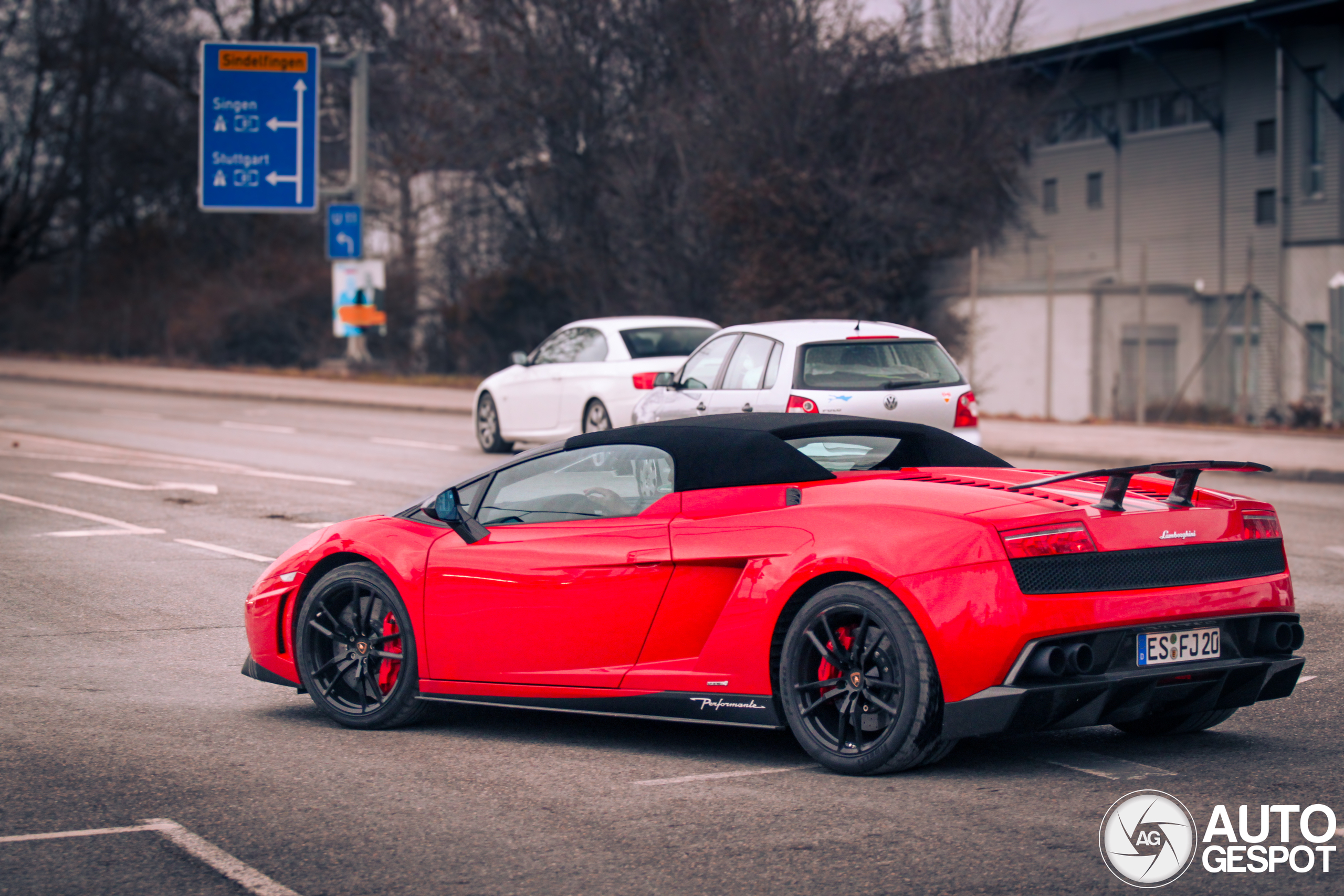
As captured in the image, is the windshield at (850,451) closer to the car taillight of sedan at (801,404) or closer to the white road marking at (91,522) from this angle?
the car taillight of sedan at (801,404)

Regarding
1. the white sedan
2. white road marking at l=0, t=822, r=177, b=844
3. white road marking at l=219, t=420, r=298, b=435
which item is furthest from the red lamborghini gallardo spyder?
white road marking at l=219, t=420, r=298, b=435

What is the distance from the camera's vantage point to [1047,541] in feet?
17.4

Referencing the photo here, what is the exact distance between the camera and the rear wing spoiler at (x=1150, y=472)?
5500 millimetres

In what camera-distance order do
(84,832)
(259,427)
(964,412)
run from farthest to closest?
1. (259,427)
2. (964,412)
3. (84,832)

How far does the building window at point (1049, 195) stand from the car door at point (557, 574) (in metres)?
36.7

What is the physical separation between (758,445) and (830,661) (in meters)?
0.93

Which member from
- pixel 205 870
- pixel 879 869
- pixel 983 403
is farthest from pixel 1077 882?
pixel 983 403

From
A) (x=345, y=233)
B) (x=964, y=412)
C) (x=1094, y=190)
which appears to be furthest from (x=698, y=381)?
(x=1094, y=190)

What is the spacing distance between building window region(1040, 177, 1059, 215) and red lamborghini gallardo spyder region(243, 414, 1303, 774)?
118 ft

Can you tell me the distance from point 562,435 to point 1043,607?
534 inches

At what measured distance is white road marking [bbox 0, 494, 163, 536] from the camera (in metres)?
12.5

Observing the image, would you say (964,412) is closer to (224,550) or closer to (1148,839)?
(224,550)

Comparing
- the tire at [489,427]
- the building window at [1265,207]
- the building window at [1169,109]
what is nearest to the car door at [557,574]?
the tire at [489,427]

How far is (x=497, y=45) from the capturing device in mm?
36375
